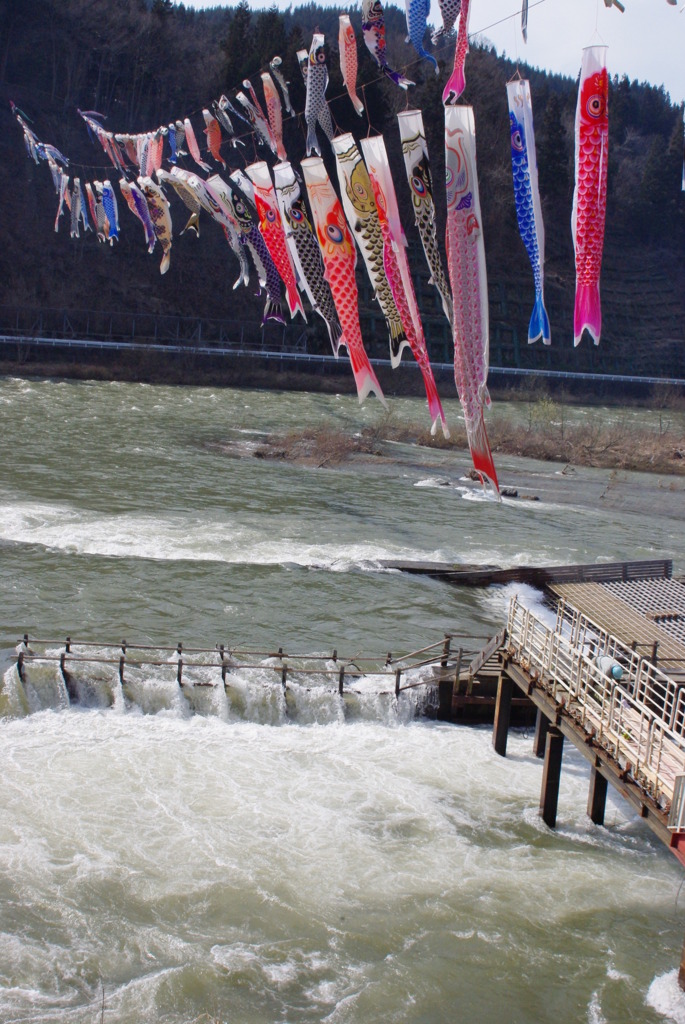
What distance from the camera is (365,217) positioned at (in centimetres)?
1625

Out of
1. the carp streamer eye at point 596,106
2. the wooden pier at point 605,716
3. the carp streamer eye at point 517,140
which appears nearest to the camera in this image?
the wooden pier at point 605,716

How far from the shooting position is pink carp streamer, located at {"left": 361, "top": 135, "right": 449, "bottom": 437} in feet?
48.7

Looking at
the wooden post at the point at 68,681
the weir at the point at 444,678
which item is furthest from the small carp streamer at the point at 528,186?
the wooden post at the point at 68,681

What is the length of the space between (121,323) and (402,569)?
148 ft

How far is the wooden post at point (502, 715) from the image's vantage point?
1391cm

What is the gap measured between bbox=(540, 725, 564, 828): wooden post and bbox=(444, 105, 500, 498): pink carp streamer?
10.5 ft

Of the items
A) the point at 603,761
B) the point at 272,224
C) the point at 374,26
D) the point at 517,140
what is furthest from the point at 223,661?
the point at 374,26

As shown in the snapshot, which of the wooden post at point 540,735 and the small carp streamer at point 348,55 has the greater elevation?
the small carp streamer at point 348,55

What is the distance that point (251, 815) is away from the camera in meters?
12.1

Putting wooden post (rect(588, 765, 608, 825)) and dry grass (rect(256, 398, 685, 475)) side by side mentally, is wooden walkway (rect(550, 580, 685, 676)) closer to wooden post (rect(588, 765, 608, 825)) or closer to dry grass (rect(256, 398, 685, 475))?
wooden post (rect(588, 765, 608, 825))

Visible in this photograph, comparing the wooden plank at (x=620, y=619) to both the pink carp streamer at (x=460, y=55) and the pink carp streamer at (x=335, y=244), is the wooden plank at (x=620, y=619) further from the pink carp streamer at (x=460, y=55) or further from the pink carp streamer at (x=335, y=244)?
the pink carp streamer at (x=460, y=55)

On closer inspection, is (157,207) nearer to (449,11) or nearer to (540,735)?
(449,11)

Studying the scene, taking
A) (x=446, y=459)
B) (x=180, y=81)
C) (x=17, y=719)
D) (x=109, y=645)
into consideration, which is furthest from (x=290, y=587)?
(x=180, y=81)

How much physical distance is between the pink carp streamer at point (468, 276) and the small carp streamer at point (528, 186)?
0.58 metres
